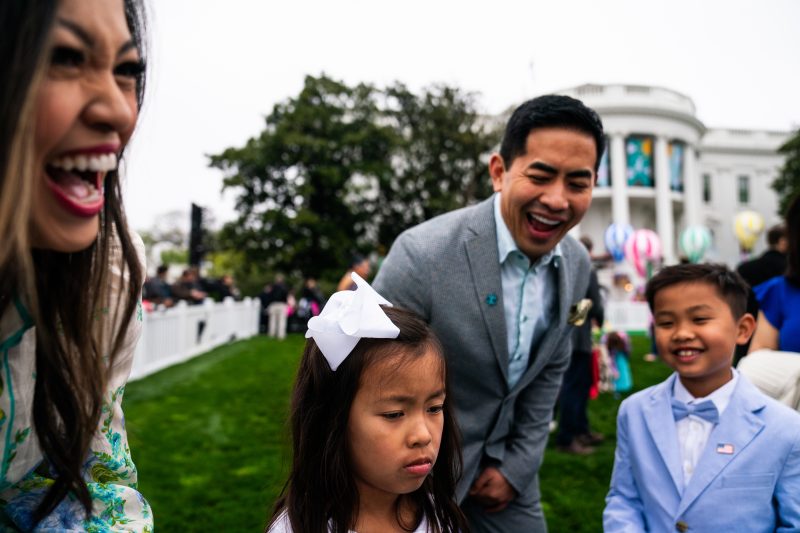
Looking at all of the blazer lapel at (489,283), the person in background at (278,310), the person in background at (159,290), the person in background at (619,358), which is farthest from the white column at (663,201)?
the blazer lapel at (489,283)

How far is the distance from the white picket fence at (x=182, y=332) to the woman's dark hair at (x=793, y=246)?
27.2 ft

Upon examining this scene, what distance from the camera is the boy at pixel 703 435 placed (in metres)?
2.02

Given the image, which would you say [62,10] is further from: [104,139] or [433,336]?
[433,336]

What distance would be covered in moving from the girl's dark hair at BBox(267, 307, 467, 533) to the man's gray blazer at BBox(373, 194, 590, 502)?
0.25 metres

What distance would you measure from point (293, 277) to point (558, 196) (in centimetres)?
2815

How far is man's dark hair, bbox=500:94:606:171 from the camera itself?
6.84 ft

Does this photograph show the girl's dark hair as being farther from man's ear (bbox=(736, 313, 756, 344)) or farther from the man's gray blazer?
man's ear (bbox=(736, 313, 756, 344))

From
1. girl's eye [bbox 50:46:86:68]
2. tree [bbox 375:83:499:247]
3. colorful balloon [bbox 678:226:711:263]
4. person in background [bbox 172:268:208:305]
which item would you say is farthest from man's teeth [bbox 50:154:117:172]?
tree [bbox 375:83:499:247]

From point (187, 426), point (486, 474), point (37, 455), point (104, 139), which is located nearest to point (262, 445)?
point (187, 426)

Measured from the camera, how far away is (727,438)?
6.92 feet

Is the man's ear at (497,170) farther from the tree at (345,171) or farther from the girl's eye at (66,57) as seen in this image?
the tree at (345,171)

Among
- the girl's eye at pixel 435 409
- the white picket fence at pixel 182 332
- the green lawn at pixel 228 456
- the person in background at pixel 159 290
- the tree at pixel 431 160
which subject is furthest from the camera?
the tree at pixel 431 160

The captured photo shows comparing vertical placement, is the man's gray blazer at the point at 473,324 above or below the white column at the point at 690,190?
below

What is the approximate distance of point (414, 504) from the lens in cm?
189
